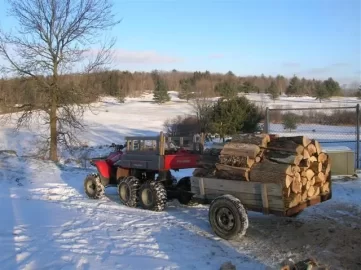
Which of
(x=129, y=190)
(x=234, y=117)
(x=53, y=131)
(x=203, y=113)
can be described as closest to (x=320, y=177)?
(x=129, y=190)

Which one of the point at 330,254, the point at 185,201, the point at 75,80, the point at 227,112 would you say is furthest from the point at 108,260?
the point at 227,112

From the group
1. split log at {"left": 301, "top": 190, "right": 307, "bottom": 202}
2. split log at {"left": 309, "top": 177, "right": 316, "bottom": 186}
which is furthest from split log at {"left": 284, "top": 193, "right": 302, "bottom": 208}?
split log at {"left": 309, "top": 177, "right": 316, "bottom": 186}

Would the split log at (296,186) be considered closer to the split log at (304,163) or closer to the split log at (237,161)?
the split log at (304,163)

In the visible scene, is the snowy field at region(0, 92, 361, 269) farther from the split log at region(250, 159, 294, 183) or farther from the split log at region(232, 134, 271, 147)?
the split log at region(232, 134, 271, 147)

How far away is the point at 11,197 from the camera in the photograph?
11.2 m

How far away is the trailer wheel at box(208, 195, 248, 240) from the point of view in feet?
23.2

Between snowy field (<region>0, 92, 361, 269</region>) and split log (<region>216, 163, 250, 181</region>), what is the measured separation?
104 cm

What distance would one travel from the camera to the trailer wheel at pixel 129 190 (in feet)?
32.8

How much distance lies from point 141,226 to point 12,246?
2.30 m

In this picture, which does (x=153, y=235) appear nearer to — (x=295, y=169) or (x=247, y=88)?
(x=295, y=169)

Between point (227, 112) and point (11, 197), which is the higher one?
point (227, 112)

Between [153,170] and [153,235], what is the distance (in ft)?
9.49

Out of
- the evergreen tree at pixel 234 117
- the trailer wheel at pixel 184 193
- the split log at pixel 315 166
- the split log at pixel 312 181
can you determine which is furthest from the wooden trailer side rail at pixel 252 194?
the evergreen tree at pixel 234 117

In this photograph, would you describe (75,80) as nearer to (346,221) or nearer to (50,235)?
(50,235)
